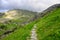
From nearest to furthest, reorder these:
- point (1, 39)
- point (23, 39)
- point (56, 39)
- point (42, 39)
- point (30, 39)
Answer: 1. point (56, 39)
2. point (42, 39)
3. point (30, 39)
4. point (23, 39)
5. point (1, 39)

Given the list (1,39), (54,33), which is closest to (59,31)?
(54,33)

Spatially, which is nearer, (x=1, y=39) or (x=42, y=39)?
(x=42, y=39)

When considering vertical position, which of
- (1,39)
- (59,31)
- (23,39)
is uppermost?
(1,39)

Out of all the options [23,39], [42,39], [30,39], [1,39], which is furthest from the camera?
[1,39]

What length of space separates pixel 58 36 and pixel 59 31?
2.89 metres

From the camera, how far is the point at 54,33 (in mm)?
38719

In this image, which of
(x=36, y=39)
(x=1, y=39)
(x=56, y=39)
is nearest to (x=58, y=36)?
(x=56, y=39)

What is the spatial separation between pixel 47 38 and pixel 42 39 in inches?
50.6

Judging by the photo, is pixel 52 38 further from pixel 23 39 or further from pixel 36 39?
pixel 23 39

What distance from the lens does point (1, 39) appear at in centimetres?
6925

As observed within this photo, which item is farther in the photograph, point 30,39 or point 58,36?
point 30,39

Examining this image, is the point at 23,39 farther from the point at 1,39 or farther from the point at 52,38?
the point at 1,39

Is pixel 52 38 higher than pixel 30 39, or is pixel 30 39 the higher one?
pixel 30 39

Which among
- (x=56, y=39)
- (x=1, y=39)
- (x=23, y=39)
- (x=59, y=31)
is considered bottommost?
(x=56, y=39)
